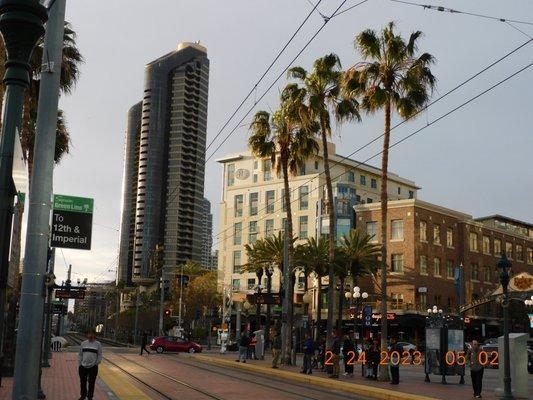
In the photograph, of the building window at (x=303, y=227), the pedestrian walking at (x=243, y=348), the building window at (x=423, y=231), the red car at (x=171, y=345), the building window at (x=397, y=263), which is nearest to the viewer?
the pedestrian walking at (x=243, y=348)

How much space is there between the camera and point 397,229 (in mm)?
68000

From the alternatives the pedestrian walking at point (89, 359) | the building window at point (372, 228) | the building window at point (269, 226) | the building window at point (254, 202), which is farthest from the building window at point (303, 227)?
the pedestrian walking at point (89, 359)

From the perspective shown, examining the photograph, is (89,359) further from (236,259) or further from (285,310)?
(236,259)

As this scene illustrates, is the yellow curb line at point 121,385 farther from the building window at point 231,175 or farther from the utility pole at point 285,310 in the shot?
the building window at point 231,175

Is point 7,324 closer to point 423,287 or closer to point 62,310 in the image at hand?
point 62,310

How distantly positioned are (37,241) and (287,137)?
95.4 ft

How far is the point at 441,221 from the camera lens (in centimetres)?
7000

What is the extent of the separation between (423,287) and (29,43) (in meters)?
61.7

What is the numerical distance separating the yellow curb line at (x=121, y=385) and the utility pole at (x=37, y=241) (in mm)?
10311

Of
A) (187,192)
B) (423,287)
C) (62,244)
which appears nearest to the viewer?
(62,244)

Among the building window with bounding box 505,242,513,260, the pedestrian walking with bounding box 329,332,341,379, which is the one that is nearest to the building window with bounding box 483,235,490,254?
the building window with bounding box 505,242,513,260

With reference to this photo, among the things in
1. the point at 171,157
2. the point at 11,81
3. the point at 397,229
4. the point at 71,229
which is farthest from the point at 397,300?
the point at 171,157

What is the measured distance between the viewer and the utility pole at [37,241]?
7004 millimetres

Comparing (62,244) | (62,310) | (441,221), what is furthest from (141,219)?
(62,244)
